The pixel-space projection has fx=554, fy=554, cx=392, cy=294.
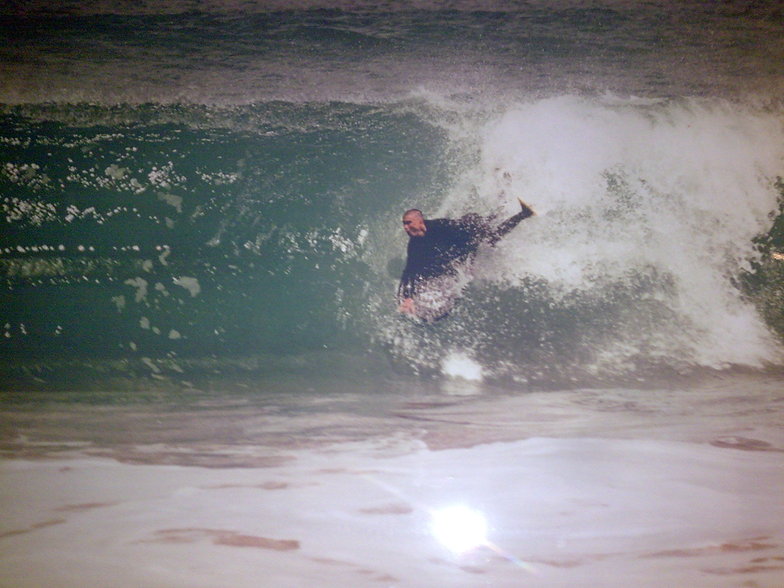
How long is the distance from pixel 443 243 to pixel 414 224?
12 centimetres

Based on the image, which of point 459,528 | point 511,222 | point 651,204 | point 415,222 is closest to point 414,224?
point 415,222

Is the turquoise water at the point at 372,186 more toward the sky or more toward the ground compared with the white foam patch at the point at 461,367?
more toward the sky

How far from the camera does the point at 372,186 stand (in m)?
1.85

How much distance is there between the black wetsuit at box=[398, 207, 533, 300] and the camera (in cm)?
183

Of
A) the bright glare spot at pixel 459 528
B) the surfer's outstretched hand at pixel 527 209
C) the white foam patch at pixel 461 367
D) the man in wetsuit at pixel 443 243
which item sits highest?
the surfer's outstretched hand at pixel 527 209

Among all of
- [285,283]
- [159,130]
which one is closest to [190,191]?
[159,130]

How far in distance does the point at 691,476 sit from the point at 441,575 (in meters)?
0.80

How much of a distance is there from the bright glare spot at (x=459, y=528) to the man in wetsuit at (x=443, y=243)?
0.63 metres

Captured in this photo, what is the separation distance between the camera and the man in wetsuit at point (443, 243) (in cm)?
183

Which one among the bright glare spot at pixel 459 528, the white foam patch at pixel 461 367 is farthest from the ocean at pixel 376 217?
the bright glare spot at pixel 459 528

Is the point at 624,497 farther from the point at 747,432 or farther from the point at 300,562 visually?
the point at 300,562

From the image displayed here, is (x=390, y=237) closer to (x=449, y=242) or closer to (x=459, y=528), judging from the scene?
(x=449, y=242)

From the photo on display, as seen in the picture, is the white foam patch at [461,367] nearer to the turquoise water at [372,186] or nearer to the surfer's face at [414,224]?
the turquoise water at [372,186]

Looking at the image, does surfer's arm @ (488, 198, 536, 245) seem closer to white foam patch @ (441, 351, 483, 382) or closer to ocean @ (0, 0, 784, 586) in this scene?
ocean @ (0, 0, 784, 586)
